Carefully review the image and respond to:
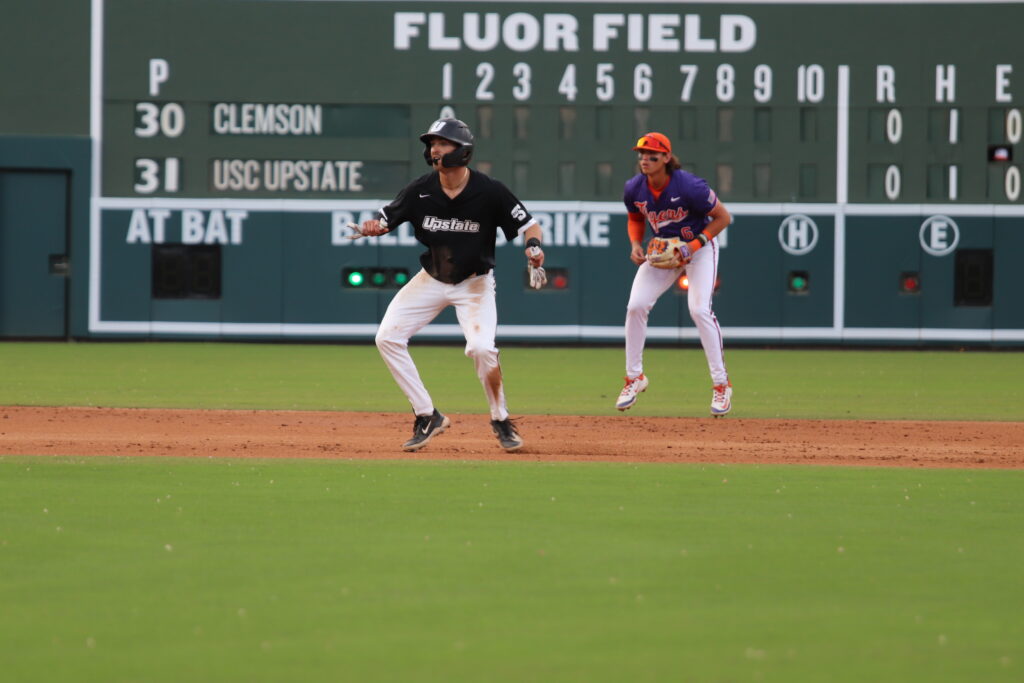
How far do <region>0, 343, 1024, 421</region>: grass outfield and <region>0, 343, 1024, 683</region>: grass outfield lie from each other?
4.26 m

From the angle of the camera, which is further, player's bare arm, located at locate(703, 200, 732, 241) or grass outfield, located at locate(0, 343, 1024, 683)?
player's bare arm, located at locate(703, 200, 732, 241)

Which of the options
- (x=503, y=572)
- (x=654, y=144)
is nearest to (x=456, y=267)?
(x=654, y=144)

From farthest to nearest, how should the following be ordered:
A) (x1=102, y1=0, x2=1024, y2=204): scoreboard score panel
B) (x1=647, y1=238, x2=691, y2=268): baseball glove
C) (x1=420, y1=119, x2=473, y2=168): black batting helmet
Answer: (x1=102, y1=0, x2=1024, y2=204): scoreboard score panel → (x1=647, y1=238, x2=691, y2=268): baseball glove → (x1=420, y1=119, x2=473, y2=168): black batting helmet

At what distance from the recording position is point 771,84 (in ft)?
65.1

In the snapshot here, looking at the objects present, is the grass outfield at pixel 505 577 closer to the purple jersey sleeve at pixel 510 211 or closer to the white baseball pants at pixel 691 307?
the purple jersey sleeve at pixel 510 211

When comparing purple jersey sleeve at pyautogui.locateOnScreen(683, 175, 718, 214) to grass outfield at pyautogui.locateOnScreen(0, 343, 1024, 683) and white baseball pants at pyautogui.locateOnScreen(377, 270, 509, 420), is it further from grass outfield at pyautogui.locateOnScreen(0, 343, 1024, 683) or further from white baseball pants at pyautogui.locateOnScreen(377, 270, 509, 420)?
grass outfield at pyautogui.locateOnScreen(0, 343, 1024, 683)

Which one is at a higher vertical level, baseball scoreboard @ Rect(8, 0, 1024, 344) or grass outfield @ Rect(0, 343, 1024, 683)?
baseball scoreboard @ Rect(8, 0, 1024, 344)

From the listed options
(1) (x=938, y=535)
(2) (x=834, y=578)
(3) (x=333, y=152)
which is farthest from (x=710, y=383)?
(2) (x=834, y=578)

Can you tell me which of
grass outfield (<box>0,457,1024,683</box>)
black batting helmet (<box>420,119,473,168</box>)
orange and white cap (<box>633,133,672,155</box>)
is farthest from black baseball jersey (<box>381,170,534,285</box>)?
orange and white cap (<box>633,133,672,155</box>)

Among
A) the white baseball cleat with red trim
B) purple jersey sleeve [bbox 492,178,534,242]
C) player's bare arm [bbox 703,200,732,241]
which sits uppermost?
player's bare arm [bbox 703,200,732,241]

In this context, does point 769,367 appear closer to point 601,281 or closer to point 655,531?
point 601,281

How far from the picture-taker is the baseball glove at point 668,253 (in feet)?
36.9

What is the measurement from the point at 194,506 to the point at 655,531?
1.99 m

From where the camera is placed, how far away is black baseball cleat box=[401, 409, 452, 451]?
8.84 m
